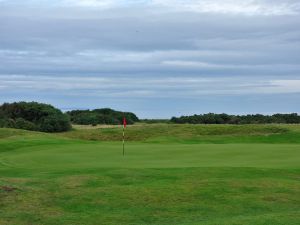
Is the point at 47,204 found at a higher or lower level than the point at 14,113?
lower

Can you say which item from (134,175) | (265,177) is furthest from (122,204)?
A: (265,177)

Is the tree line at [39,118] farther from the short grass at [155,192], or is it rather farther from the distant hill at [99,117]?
the short grass at [155,192]

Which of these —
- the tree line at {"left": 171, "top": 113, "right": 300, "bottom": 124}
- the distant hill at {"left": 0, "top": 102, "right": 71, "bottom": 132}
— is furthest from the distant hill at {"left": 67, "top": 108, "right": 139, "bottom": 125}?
the tree line at {"left": 171, "top": 113, "right": 300, "bottom": 124}

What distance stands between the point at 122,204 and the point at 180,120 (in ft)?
228

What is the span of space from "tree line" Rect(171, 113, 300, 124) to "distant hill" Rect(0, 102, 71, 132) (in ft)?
66.6

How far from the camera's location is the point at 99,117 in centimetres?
9150

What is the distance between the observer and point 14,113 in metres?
82.1

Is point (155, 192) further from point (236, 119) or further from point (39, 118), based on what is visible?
point (236, 119)

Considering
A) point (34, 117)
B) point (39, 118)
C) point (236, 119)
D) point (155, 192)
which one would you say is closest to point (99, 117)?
point (34, 117)

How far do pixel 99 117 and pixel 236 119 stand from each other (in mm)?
25074

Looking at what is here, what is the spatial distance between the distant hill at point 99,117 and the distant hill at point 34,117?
943 cm

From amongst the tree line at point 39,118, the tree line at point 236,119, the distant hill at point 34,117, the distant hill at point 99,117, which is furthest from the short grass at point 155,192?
the distant hill at point 99,117

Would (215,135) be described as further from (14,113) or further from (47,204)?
(14,113)

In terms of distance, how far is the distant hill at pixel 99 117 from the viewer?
86181 mm
